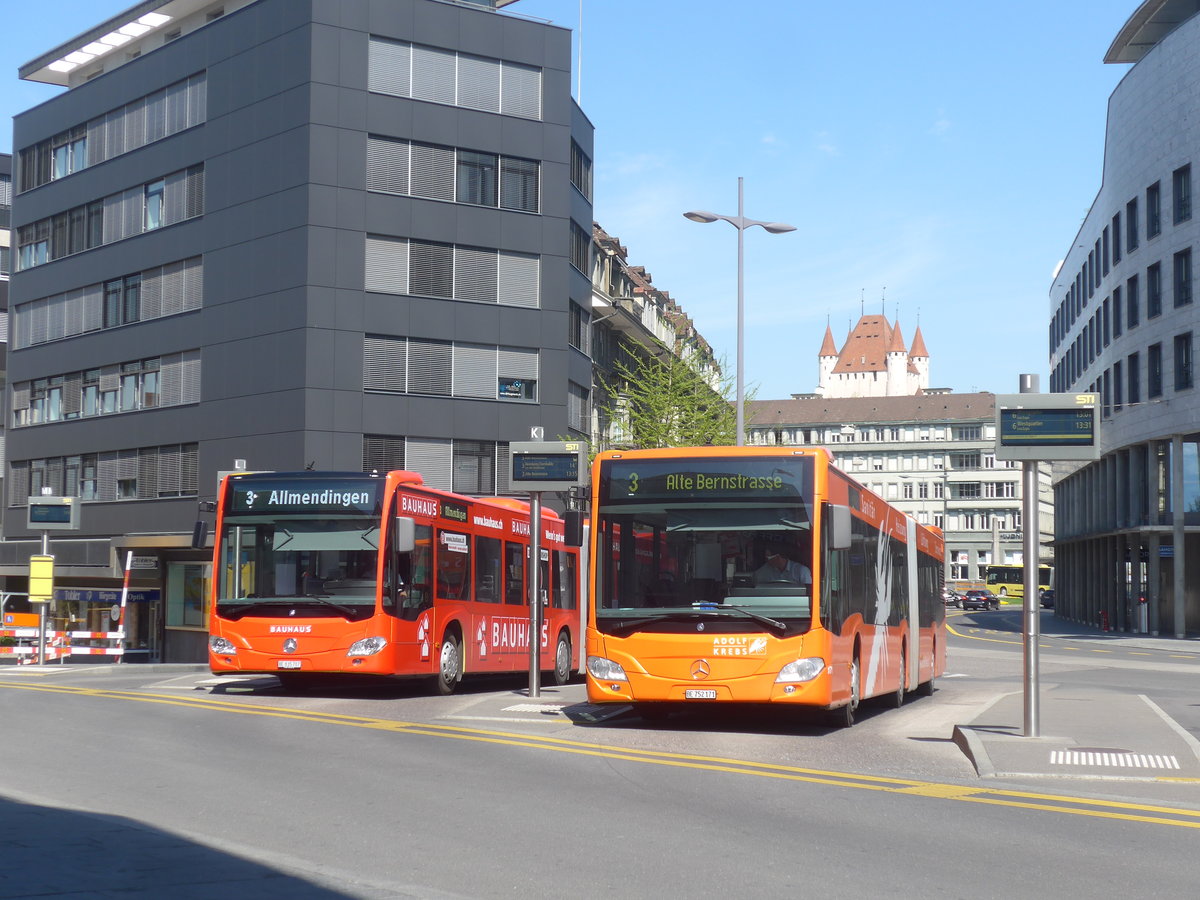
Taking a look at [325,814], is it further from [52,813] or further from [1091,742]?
[1091,742]

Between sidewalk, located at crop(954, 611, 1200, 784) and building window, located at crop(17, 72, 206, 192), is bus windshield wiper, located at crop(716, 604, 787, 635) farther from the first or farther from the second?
building window, located at crop(17, 72, 206, 192)

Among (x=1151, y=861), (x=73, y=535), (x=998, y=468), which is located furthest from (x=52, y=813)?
(x=998, y=468)

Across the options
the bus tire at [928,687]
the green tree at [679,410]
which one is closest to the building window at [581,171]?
the green tree at [679,410]

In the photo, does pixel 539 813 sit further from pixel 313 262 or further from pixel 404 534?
pixel 313 262

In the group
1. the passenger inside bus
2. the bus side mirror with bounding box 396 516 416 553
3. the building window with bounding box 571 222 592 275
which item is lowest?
the passenger inside bus

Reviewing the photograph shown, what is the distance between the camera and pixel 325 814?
9.42 m

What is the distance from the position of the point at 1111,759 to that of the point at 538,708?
7499mm

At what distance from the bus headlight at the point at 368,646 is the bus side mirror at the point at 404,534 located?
116cm

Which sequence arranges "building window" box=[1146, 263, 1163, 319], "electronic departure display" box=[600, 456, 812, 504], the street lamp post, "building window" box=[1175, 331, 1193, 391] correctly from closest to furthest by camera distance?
"electronic departure display" box=[600, 456, 812, 504]
the street lamp post
"building window" box=[1175, 331, 1193, 391]
"building window" box=[1146, 263, 1163, 319]

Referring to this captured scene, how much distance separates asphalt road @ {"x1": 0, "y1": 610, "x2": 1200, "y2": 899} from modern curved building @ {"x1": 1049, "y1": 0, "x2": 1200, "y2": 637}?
43994mm

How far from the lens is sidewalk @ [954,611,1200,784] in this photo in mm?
12227

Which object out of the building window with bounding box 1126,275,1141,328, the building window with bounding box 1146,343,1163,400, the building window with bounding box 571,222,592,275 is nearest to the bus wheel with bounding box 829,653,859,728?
the building window with bounding box 571,222,592,275

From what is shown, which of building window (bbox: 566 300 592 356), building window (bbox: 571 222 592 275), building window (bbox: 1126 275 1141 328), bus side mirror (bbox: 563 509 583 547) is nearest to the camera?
bus side mirror (bbox: 563 509 583 547)

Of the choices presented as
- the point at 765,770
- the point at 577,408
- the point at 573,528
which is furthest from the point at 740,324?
the point at 765,770
